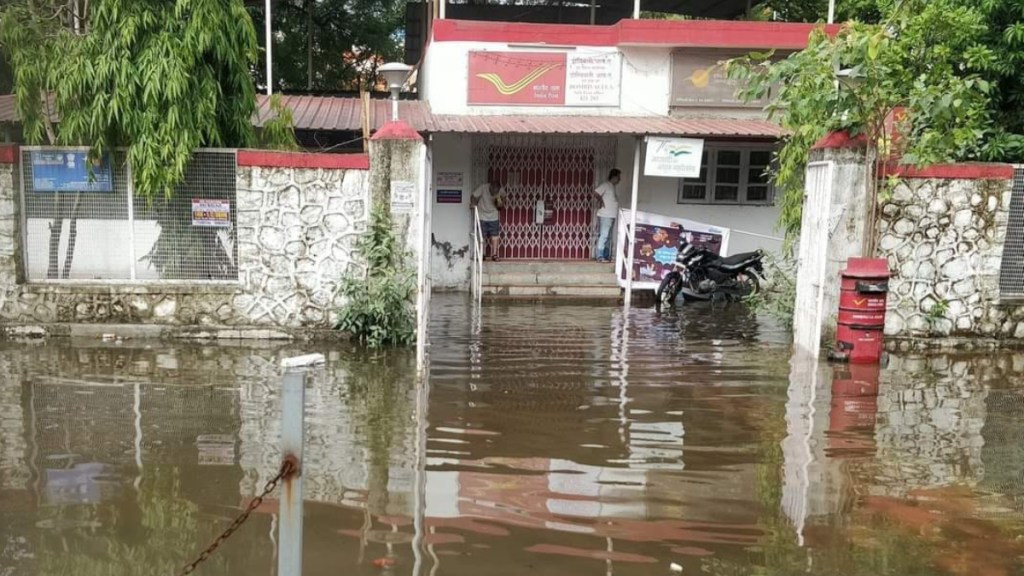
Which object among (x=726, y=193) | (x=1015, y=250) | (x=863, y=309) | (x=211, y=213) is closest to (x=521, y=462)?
(x=863, y=309)

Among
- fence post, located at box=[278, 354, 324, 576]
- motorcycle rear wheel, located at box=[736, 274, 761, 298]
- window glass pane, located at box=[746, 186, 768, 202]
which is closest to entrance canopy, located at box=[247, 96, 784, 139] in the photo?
window glass pane, located at box=[746, 186, 768, 202]

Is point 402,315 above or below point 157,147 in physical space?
below

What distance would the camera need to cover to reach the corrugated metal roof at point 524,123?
12023mm

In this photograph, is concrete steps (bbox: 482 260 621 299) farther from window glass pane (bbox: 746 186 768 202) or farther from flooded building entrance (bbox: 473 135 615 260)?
window glass pane (bbox: 746 186 768 202)

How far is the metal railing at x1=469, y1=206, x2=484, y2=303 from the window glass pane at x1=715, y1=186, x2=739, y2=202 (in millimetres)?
4279

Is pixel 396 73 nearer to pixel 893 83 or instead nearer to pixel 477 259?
pixel 893 83

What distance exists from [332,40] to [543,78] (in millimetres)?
11554

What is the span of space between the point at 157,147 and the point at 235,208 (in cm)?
100

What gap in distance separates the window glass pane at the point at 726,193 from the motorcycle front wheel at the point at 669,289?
243 cm

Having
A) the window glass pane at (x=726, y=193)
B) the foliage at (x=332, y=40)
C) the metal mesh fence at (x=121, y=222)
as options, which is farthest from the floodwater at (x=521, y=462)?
the foliage at (x=332, y=40)

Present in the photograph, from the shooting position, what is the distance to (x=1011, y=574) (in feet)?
13.3

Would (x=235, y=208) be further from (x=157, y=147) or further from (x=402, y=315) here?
(x=402, y=315)

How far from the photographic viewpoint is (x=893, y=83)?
8.37 m

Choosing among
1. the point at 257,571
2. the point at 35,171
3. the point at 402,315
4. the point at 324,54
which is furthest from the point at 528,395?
the point at 324,54
